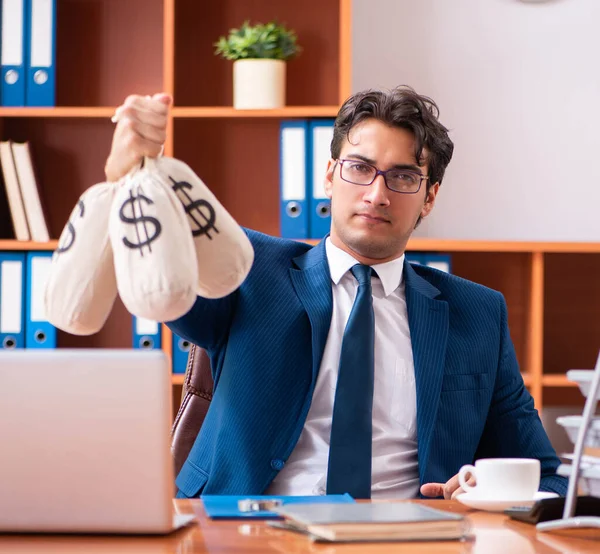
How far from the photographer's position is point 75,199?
9.55 ft

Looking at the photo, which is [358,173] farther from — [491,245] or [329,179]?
[491,245]

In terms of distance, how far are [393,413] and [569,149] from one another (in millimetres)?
1605

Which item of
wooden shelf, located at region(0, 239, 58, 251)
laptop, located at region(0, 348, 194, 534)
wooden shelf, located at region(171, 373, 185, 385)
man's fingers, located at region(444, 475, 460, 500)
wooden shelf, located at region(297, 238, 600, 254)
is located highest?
wooden shelf, located at region(297, 238, 600, 254)

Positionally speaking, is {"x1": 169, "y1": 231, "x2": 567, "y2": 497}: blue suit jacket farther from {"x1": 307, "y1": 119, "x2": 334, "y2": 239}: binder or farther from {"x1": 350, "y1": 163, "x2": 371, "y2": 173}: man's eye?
{"x1": 307, "y1": 119, "x2": 334, "y2": 239}: binder

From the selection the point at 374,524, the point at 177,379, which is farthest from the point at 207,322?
the point at 177,379

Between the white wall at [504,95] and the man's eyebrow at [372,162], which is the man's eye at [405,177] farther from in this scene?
the white wall at [504,95]

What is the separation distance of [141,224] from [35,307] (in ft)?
6.05

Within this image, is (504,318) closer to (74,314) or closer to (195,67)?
(74,314)

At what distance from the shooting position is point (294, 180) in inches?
103

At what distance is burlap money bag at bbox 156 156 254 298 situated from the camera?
98 centimetres

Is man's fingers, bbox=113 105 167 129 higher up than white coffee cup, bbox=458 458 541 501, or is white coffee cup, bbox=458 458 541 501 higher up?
man's fingers, bbox=113 105 167 129

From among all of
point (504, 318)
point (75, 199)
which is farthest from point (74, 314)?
point (75, 199)

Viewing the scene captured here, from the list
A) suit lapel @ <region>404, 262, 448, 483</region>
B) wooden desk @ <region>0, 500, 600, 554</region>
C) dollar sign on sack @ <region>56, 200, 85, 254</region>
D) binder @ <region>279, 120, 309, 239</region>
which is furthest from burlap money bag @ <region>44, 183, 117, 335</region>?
binder @ <region>279, 120, 309, 239</region>

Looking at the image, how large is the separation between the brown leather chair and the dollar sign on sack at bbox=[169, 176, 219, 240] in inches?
28.0
